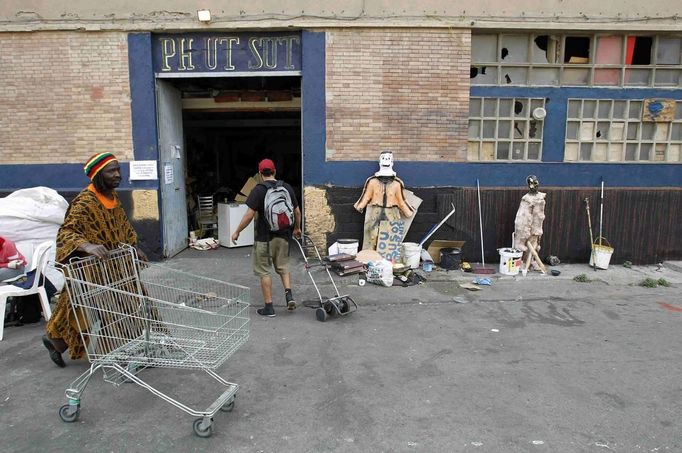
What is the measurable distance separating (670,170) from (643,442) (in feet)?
24.1

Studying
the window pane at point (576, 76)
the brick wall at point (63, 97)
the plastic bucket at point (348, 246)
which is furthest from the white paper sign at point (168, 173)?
the window pane at point (576, 76)

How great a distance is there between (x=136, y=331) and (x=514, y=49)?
7887 mm

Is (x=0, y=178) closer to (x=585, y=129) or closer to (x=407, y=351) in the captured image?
(x=407, y=351)

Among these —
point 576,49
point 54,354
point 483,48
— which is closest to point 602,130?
point 576,49

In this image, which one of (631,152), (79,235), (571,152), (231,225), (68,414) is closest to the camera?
(68,414)

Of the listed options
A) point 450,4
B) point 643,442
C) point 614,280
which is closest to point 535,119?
point 450,4

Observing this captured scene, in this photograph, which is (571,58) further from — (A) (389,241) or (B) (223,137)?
(B) (223,137)

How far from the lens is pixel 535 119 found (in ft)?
28.8

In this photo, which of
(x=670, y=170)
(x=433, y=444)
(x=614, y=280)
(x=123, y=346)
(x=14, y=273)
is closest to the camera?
(x=433, y=444)

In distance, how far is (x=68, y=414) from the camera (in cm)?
351

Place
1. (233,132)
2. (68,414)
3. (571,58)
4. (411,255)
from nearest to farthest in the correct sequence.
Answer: (68,414), (411,255), (571,58), (233,132)

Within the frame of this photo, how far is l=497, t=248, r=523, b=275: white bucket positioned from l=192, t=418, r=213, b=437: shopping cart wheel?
238 inches

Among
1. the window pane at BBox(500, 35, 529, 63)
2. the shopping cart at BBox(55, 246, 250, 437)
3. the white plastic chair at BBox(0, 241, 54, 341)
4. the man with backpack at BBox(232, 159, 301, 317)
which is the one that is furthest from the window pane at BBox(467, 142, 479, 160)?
the white plastic chair at BBox(0, 241, 54, 341)

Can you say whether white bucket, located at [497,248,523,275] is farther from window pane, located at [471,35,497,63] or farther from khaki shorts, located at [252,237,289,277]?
khaki shorts, located at [252,237,289,277]
